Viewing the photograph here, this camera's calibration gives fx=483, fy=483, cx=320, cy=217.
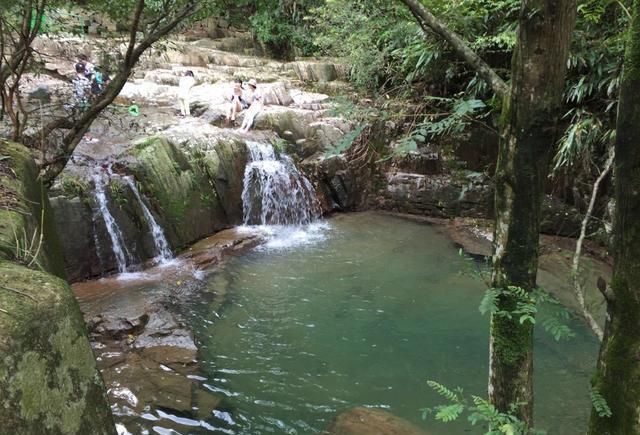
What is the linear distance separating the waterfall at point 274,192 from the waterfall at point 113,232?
2.98 meters

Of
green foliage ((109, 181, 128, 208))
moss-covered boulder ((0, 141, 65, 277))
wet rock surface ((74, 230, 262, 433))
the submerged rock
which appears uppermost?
moss-covered boulder ((0, 141, 65, 277))

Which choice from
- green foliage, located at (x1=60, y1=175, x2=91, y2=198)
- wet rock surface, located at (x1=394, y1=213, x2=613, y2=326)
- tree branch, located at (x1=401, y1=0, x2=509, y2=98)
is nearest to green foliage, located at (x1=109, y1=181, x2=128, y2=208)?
green foliage, located at (x1=60, y1=175, x2=91, y2=198)

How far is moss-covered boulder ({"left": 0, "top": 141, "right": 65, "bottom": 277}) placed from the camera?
2553mm

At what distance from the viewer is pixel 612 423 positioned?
1917 millimetres

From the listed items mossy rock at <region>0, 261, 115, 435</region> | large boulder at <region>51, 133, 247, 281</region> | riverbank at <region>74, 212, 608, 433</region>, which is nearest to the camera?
mossy rock at <region>0, 261, 115, 435</region>

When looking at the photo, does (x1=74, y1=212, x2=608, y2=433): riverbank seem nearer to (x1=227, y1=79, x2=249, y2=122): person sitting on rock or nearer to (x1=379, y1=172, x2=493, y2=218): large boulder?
(x1=379, y1=172, x2=493, y2=218): large boulder

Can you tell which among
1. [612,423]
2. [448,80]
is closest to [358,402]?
[612,423]

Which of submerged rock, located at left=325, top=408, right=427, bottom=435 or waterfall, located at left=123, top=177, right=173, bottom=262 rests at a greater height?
waterfall, located at left=123, top=177, right=173, bottom=262

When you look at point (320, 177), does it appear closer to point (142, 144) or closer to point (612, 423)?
point (142, 144)

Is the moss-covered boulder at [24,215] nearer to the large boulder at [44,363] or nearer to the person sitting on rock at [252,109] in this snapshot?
the large boulder at [44,363]

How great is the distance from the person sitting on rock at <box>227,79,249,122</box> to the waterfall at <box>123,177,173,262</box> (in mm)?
3923

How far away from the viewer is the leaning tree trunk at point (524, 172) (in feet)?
6.69

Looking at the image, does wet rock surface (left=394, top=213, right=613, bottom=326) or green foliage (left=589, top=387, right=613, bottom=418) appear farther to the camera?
wet rock surface (left=394, top=213, right=613, bottom=326)

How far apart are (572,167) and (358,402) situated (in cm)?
664
